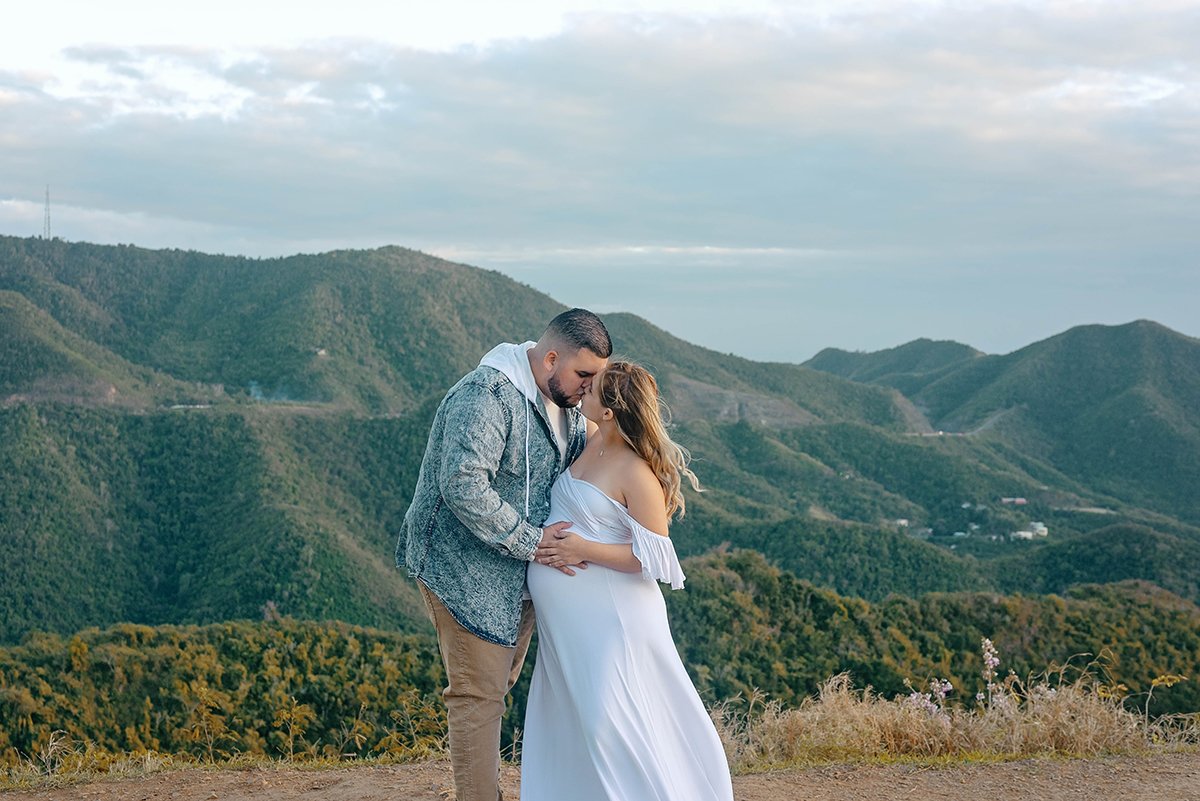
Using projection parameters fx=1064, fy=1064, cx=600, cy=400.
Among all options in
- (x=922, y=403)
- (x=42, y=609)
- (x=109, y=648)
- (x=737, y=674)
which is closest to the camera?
(x=109, y=648)

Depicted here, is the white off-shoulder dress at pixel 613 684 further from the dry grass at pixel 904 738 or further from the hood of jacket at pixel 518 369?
the dry grass at pixel 904 738

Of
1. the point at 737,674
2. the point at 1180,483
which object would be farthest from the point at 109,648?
the point at 1180,483

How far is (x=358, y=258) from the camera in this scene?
207 ft

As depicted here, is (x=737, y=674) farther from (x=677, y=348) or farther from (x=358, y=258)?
(x=358, y=258)

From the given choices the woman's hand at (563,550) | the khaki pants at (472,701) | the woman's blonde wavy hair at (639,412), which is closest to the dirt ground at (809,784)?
the khaki pants at (472,701)

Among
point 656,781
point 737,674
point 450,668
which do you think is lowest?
point 737,674

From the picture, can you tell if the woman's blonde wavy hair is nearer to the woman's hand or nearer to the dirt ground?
the woman's hand

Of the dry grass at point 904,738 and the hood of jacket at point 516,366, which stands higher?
the hood of jacket at point 516,366

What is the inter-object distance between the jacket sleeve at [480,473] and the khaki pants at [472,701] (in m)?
0.34

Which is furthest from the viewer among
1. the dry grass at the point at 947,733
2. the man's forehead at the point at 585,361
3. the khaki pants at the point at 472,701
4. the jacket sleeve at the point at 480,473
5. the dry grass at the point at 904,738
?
the dry grass at the point at 947,733

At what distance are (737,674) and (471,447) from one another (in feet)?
37.1

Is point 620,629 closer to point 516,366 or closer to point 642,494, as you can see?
point 642,494

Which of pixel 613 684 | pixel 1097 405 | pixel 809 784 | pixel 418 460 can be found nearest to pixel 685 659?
pixel 809 784

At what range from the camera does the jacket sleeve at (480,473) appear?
349 centimetres
